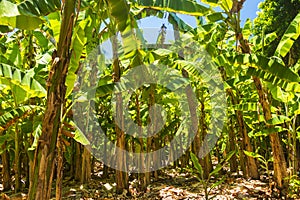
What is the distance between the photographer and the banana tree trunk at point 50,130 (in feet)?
6.79

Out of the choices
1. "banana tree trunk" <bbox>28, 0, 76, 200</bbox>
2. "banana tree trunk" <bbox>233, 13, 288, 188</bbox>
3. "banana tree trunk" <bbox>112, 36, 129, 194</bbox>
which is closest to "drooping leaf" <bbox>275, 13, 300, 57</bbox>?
"banana tree trunk" <bbox>233, 13, 288, 188</bbox>

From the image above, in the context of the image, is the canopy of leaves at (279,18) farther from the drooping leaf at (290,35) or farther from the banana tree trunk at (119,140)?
the banana tree trunk at (119,140)

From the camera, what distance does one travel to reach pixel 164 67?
6605 mm

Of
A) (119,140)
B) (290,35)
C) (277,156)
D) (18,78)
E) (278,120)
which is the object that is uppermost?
(290,35)

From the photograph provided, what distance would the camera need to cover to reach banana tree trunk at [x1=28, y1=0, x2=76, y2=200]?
2.07m

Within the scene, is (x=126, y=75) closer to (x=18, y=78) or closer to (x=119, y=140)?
(x=119, y=140)

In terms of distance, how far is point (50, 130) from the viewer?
84.1 inches

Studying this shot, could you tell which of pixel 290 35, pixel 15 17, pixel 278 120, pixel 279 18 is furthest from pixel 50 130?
pixel 279 18

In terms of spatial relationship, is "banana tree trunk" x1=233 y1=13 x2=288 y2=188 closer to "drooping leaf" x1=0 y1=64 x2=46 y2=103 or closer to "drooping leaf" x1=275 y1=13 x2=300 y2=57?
"drooping leaf" x1=275 y1=13 x2=300 y2=57

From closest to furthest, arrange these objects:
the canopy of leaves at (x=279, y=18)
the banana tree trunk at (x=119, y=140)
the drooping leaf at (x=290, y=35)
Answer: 1. the drooping leaf at (x=290, y=35)
2. the banana tree trunk at (x=119, y=140)
3. the canopy of leaves at (x=279, y=18)

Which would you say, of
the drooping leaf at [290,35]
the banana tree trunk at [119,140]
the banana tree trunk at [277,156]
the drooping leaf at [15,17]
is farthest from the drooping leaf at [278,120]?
the drooping leaf at [15,17]

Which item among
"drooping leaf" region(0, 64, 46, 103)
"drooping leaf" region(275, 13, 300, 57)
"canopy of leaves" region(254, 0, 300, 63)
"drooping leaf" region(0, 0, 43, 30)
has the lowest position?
"drooping leaf" region(0, 64, 46, 103)

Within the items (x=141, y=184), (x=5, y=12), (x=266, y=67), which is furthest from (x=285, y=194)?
(x=5, y=12)

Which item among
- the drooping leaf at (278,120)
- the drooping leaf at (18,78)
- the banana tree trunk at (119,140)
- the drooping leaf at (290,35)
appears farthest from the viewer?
the banana tree trunk at (119,140)
